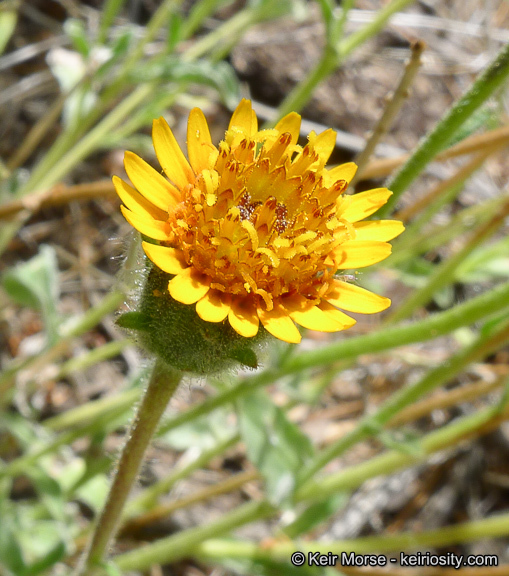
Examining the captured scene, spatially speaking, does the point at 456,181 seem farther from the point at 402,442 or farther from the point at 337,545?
the point at 337,545

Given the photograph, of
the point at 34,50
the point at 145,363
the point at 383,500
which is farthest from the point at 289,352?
the point at 34,50

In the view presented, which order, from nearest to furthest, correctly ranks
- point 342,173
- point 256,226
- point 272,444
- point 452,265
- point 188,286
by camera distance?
1. point 188,286
2. point 256,226
3. point 342,173
4. point 272,444
5. point 452,265

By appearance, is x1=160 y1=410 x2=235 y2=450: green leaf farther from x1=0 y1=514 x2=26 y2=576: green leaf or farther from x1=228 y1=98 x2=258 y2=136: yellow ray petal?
x1=228 y1=98 x2=258 y2=136: yellow ray petal

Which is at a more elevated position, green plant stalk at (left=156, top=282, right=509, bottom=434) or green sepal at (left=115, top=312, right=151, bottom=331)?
green sepal at (left=115, top=312, right=151, bottom=331)

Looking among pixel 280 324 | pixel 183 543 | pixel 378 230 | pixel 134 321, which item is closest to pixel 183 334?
pixel 134 321

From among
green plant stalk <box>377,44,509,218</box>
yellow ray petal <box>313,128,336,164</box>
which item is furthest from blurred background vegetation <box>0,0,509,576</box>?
yellow ray petal <box>313,128,336,164</box>

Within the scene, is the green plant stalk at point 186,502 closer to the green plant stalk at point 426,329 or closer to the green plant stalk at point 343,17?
the green plant stalk at point 426,329
